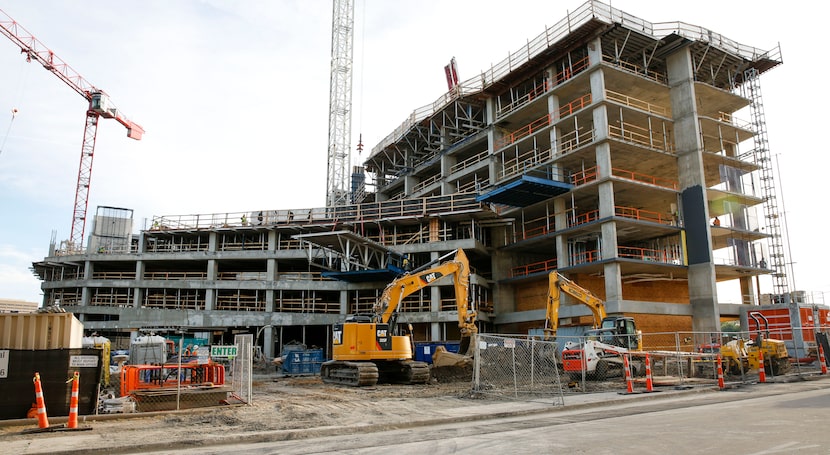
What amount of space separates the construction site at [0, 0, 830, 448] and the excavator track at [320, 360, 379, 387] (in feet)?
31.4

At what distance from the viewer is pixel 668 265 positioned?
39000 millimetres

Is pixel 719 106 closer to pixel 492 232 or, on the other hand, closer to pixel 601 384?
pixel 492 232

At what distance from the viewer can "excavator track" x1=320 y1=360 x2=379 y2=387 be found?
22844 millimetres

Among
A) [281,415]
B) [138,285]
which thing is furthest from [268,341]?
[281,415]

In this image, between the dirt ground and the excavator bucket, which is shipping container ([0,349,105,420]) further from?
the excavator bucket

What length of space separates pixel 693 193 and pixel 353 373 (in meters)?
29.2

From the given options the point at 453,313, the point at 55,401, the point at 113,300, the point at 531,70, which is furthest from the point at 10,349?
the point at 113,300

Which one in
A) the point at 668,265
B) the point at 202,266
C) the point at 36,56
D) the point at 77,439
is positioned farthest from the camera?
the point at 36,56

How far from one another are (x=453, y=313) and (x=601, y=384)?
22.4 metres

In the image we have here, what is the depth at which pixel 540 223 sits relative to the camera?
4691 centimetres

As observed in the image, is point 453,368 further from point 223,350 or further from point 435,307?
point 435,307

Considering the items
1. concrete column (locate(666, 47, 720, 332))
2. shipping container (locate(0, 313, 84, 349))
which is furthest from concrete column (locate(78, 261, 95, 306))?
concrete column (locate(666, 47, 720, 332))

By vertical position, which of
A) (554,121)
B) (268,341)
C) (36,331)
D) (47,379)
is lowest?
(47,379)

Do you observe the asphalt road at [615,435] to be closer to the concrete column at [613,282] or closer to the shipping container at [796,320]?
the concrete column at [613,282]
